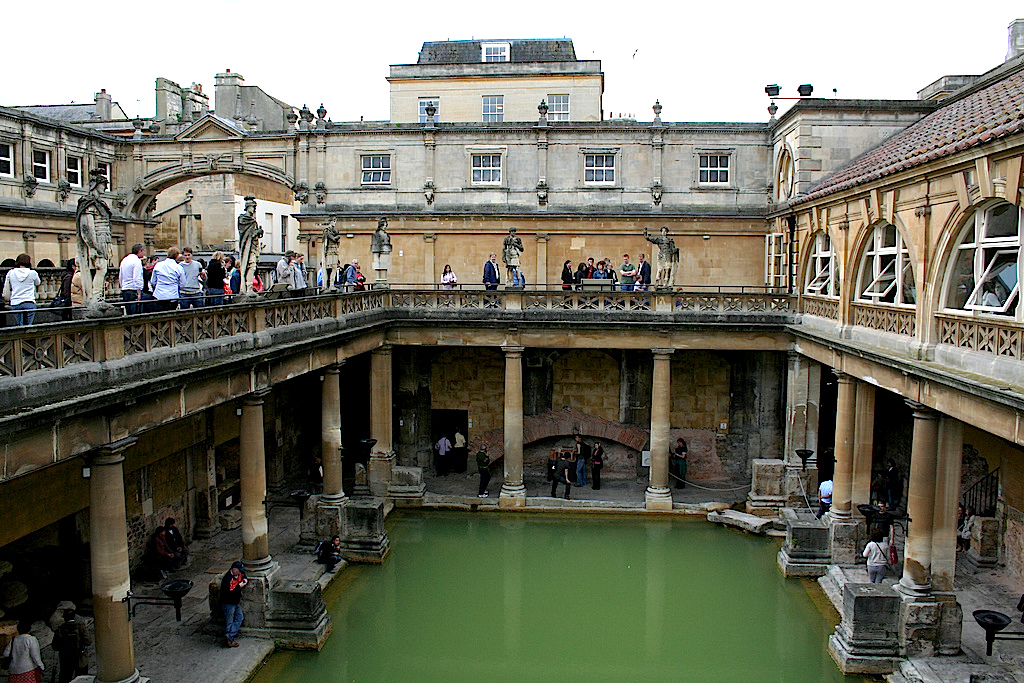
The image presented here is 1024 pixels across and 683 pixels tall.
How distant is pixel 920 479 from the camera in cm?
1433

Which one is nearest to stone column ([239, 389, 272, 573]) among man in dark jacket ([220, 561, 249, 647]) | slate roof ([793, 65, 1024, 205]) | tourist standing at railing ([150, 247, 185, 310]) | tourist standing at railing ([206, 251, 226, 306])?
man in dark jacket ([220, 561, 249, 647])

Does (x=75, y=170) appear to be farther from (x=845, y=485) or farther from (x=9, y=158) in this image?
(x=845, y=485)

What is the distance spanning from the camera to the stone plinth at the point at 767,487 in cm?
2317

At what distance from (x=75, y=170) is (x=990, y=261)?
29.1 meters

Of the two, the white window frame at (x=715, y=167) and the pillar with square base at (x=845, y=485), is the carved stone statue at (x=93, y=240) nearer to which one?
the pillar with square base at (x=845, y=485)

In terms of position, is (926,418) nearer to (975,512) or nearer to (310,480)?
(975,512)

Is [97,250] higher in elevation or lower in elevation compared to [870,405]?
higher

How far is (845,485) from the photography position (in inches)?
744

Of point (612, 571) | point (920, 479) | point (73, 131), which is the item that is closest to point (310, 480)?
point (612, 571)

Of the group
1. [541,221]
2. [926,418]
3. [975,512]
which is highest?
[541,221]

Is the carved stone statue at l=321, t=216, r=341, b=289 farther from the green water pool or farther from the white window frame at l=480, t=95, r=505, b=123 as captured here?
the white window frame at l=480, t=95, r=505, b=123

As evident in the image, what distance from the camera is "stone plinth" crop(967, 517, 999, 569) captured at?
1823cm

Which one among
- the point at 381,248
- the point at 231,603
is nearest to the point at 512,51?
the point at 381,248

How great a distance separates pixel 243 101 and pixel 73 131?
14636mm
